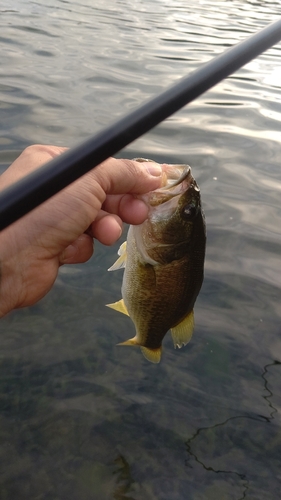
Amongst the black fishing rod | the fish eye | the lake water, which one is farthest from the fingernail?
the black fishing rod

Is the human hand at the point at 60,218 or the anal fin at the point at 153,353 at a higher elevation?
the human hand at the point at 60,218

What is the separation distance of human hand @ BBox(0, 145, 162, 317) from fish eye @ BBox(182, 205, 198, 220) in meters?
0.17

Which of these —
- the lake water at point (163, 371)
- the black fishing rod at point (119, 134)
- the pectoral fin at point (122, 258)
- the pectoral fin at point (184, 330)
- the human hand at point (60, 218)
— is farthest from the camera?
the lake water at point (163, 371)

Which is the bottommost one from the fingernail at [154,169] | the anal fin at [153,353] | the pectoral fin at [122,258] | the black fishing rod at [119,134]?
the anal fin at [153,353]

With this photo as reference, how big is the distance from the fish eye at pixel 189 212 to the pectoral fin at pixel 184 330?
Answer: 1.69ft

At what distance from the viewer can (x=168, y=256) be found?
258 cm

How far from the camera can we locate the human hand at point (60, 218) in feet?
7.73

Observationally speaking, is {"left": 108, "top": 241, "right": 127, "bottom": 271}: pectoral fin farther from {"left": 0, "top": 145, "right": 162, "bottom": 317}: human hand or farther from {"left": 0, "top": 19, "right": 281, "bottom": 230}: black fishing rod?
{"left": 0, "top": 19, "right": 281, "bottom": 230}: black fishing rod

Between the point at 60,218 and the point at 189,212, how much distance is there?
1.86 feet

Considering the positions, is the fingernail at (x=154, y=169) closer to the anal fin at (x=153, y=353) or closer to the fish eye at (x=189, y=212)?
the fish eye at (x=189, y=212)

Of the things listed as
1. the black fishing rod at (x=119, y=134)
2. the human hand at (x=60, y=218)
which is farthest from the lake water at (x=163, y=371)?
the black fishing rod at (x=119, y=134)

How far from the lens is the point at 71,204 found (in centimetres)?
235

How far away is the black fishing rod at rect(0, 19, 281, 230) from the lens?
1.36m

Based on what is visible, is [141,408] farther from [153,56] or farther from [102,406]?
[153,56]
